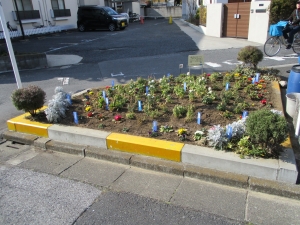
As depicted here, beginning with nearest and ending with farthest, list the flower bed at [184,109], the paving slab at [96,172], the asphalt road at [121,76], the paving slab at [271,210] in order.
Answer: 1. the paving slab at [271,210]
2. the asphalt road at [121,76]
3. the paving slab at [96,172]
4. the flower bed at [184,109]

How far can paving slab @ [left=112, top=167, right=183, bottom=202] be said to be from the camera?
285cm

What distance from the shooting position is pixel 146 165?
10.7 feet

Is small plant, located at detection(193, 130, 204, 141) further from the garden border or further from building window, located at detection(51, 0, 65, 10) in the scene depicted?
building window, located at detection(51, 0, 65, 10)

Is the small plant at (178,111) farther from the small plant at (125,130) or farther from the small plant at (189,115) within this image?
the small plant at (125,130)

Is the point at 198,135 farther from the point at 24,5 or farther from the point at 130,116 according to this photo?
the point at 24,5

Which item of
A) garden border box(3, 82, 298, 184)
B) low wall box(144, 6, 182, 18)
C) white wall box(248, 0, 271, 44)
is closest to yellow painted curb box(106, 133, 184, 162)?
garden border box(3, 82, 298, 184)

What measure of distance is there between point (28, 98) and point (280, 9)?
474 inches

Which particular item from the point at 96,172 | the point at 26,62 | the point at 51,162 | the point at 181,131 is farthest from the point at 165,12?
the point at 96,172

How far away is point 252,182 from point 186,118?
144cm

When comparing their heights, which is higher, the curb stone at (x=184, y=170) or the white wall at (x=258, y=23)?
the white wall at (x=258, y=23)

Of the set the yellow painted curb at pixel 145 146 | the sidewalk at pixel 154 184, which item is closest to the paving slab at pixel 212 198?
the sidewalk at pixel 154 184

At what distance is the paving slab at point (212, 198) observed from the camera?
101 inches

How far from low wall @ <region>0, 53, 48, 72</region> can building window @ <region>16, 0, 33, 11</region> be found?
12.8 metres

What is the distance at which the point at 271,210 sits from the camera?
2.54 metres
